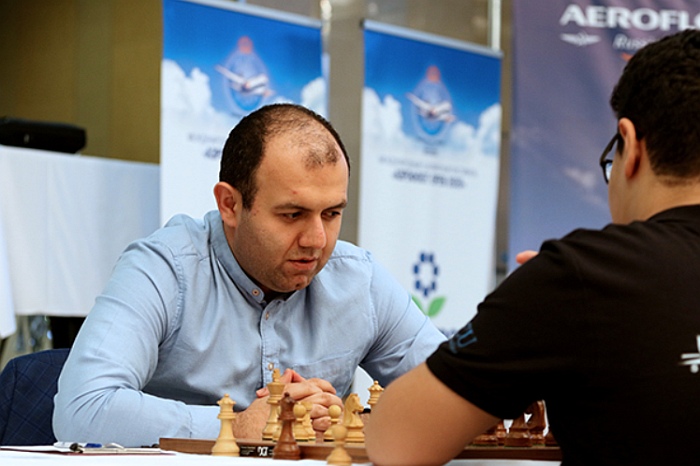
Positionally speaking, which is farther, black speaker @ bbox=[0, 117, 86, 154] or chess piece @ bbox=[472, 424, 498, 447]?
black speaker @ bbox=[0, 117, 86, 154]

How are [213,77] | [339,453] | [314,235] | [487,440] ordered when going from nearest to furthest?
1. [339,453]
2. [487,440]
3. [314,235]
4. [213,77]

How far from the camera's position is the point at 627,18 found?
5.34 m

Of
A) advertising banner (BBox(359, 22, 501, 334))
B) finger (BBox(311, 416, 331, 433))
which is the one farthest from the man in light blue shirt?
advertising banner (BBox(359, 22, 501, 334))

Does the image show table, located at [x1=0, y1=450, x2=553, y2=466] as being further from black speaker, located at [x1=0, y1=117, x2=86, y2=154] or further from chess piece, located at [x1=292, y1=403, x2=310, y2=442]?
black speaker, located at [x1=0, y1=117, x2=86, y2=154]

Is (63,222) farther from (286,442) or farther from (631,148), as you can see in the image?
(631,148)

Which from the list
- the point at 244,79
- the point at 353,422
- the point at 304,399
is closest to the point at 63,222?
the point at 244,79

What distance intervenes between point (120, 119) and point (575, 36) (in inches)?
119

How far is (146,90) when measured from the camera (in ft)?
21.6

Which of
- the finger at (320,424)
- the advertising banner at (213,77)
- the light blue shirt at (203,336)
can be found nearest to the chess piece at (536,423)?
the finger at (320,424)

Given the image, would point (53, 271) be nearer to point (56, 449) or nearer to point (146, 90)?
point (146, 90)

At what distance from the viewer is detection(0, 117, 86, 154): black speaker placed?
4.68 meters

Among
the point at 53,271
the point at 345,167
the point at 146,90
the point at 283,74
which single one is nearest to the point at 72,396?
the point at 345,167

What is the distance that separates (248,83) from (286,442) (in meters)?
3.67

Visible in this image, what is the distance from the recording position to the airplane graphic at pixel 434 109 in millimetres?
5480
